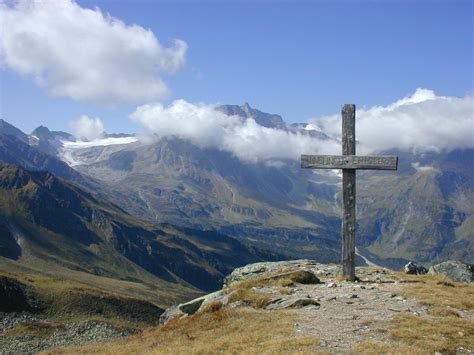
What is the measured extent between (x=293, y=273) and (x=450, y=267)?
13598 millimetres

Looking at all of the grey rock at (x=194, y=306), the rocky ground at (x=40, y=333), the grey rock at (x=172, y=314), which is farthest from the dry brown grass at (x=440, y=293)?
the rocky ground at (x=40, y=333)

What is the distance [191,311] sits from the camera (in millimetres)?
30938

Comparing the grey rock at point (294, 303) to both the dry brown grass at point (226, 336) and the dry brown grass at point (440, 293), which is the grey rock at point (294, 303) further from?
the dry brown grass at point (440, 293)

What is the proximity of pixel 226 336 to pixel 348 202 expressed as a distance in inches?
534

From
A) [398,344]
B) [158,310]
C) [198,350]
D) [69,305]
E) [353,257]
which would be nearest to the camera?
[398,344]

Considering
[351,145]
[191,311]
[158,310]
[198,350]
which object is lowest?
[158,310]

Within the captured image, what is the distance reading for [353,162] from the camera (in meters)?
30.2

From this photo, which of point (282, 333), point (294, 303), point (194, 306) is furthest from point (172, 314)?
point (282, 333)

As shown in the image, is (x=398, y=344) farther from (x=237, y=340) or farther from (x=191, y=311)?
(x=191, y=311)

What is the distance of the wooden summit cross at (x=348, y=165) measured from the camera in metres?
30.1

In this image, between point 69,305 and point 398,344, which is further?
point 69,305

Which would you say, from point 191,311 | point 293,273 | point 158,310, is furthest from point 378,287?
point 158,310

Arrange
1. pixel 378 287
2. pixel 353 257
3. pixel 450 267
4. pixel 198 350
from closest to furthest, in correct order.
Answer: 1. pixel 198 350
2. pixel 378 287
3. pixel 353 257
4. pixel 450 267

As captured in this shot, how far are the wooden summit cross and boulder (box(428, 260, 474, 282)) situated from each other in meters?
10.5
